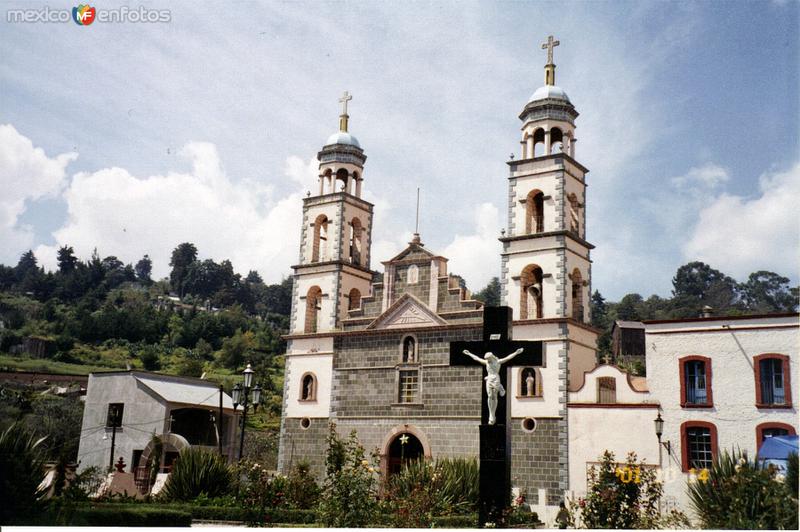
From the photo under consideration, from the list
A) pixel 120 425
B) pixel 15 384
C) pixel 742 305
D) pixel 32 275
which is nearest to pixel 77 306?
pixel 32 275

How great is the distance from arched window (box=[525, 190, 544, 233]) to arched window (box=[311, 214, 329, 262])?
8.88 meters

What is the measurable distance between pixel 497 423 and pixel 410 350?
45.5 ft

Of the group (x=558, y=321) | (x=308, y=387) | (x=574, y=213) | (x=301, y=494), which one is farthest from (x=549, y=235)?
(x=301, y=494)

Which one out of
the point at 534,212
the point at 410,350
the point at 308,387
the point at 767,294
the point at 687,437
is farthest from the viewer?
the point at 767,294

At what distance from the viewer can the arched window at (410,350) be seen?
28031mm

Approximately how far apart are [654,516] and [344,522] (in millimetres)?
5754

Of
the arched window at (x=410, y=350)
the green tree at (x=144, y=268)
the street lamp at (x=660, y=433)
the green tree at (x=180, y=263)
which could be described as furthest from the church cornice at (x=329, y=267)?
the green tree at (x=144, y=268)

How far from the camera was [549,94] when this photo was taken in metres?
27.8

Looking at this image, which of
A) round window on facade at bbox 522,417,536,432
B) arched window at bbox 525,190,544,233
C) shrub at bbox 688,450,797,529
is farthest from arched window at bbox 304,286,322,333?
shrub at bbox 688,450,797,529

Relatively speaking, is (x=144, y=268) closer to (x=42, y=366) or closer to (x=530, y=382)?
(x=42, y=366)

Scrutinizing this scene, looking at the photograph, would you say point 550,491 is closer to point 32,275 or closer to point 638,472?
point 638,472

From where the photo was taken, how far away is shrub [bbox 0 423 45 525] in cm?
1252

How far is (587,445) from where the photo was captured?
2408cm

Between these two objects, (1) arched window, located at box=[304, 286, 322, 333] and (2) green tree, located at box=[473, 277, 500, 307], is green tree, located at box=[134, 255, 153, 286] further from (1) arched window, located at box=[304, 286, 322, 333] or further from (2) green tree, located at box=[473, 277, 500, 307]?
(1) arched window, located at box=[304, 286, 322, 333]
